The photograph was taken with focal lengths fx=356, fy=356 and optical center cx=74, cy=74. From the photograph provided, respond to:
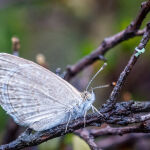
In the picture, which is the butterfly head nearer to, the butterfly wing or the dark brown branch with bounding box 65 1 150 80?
the butterfly wing

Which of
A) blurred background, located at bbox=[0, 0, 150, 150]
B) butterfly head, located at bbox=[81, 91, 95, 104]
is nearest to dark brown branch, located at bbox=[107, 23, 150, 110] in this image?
butterfly head, located at bbox=[81, 91, 95, 104]

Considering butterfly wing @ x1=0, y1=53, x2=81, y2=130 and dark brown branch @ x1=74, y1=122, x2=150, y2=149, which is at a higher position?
butterfly wing @ x1=0, y1=53, x2=81, y2=130

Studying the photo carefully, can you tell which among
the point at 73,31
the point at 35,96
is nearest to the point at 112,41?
the point at 35,96

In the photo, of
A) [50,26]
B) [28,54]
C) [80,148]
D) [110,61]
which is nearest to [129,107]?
[80,148]

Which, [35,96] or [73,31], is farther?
[73,31]

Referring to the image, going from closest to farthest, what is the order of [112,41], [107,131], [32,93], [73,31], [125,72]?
[125,72] < [107,131] < [32,93] < [112,41] < [73,31]

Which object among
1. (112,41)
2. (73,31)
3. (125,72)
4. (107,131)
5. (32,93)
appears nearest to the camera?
(125,72)

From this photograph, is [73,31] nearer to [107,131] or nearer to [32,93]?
[32,93]
